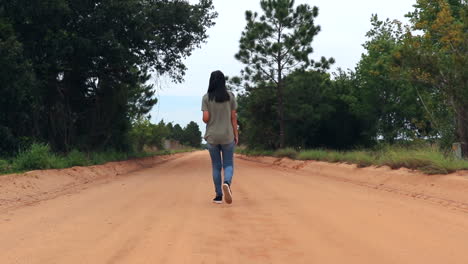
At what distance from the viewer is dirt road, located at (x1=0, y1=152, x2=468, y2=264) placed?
373 centimetres

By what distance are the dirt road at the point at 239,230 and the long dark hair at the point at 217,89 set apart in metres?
1.83

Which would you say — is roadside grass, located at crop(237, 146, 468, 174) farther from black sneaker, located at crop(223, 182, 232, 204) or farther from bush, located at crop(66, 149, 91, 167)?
bush, located at crop(66, 149, 91, 167)

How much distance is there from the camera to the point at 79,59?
1770 cm

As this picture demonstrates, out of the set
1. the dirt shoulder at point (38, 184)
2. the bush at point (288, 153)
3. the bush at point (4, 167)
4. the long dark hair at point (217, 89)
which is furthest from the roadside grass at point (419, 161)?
the bush at point (4, 167)

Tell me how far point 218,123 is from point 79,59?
42.7 feet

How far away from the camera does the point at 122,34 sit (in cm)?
1789

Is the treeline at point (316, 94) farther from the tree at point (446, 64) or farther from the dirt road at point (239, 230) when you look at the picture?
the dirt road at point (239, 230)

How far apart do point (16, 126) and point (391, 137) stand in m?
23.4

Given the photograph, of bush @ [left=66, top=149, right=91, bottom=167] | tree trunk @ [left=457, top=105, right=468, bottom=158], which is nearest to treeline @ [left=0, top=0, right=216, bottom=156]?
bush @ [left=66, top=149, right=91, bottom=167]

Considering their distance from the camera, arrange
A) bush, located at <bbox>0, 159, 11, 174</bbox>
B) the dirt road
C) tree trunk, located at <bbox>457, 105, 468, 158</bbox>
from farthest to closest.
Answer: tree trunk, located at <bbox>457, 105, 468, 158</bbox>, bush, located at <bbox>0, 159, 11, 174</bbox>, the dirt road

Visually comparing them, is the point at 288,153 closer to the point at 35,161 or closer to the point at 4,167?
the point at 35,161

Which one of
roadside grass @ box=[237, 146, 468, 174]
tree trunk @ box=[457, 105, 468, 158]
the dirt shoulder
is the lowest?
the dirt shoulder

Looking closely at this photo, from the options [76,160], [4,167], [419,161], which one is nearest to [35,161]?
[4,167]

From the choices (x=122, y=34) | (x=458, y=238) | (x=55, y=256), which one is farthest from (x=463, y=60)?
(x=122, y=34)
